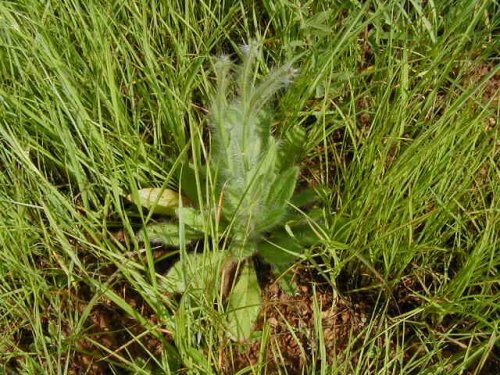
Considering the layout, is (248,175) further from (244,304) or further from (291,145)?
(244,304)

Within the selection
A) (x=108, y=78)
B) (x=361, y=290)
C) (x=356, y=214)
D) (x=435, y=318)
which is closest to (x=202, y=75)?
(x=108, y=78)

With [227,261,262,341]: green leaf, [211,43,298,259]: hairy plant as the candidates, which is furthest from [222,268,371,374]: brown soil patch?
[211,43,298,259]: hairy plant

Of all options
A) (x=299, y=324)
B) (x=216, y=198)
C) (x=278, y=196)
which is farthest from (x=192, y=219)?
(x=299, y=324)

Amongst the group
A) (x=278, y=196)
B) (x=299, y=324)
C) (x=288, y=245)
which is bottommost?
(x=299, y=324)

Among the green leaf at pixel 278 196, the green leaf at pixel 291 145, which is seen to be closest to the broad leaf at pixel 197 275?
the green leaf at pixel 278 196

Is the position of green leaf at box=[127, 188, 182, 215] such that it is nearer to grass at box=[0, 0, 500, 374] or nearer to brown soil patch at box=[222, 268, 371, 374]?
grass at box=[0, 0, 500, 374]
